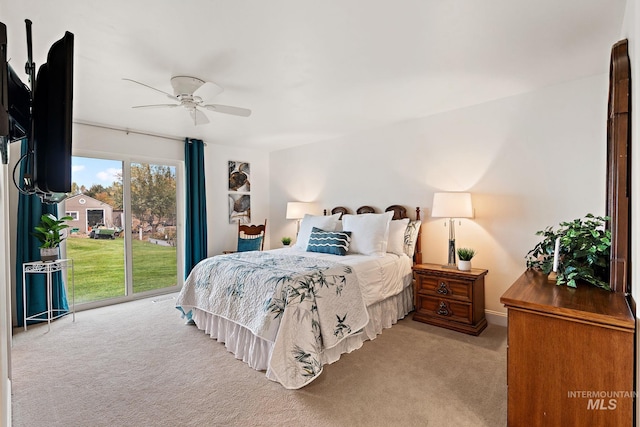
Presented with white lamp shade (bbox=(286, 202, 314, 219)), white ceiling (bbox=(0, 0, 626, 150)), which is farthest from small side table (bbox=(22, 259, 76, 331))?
white lamp shade (bbox=(286, 202, 314, 219))

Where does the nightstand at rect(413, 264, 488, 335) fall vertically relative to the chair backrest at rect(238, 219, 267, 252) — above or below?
below

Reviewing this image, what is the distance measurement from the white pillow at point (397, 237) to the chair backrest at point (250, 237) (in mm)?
2234

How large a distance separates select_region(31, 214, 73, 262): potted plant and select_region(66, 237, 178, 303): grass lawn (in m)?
0.54

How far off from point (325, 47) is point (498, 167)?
7.23 feet

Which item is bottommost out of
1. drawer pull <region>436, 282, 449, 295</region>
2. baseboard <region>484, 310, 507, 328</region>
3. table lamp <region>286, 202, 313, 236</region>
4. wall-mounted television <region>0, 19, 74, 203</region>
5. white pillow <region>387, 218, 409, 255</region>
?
baseboard <region>484, 310, 507, 328</region>

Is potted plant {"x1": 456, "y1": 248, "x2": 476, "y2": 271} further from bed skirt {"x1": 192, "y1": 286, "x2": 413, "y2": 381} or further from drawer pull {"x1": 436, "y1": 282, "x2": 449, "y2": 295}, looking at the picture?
bed skirt {"x1": 192, "y1": 286, "x2": 413, "y2": 381}

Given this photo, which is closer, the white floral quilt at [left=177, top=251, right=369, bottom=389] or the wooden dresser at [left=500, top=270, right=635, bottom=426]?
the wooden dresser at [left=500, top=270, right=635, bottom=426]

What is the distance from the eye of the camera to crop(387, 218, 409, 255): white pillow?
144 inches

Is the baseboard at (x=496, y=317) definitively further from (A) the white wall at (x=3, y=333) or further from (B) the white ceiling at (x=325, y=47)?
(A) the white wall at (x=3, y=333)

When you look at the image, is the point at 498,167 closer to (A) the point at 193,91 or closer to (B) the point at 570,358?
(B) the point at 570,358

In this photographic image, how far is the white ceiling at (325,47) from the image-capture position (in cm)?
176

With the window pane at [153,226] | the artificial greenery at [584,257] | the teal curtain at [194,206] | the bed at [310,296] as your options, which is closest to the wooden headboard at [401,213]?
the bed at [310,296]

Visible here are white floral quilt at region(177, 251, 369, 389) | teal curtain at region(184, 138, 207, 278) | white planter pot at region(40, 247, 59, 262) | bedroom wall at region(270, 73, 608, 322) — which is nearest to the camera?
white floral quilt at region(177, 251, 369, 389)

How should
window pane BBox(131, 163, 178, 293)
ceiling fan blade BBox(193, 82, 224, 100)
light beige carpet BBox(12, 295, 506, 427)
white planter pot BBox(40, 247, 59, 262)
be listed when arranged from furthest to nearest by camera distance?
1. window pane BBox(131, 163, 178, 293)
2. white planter pot BBox(40, 247, 59, 262)
3. ceiling fan blade BBox(193, 82, 224, 100)
4. light beige carpet BBox(12, 295, 506, 427)
